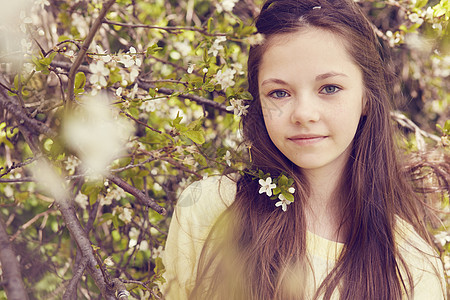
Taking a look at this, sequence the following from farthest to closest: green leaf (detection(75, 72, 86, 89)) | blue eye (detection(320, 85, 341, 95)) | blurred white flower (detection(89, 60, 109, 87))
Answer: blue eye (detection(320, 85, 341, 95))
green leaf (detection(75, 72, 86, 89))
blurred white flower (detection(89, 60, 109, 87))

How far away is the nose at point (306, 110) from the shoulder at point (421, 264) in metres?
0.48

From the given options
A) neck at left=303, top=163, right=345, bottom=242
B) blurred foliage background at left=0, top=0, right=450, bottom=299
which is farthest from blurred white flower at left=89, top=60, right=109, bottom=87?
neck at left=303, top=163, right=345, bottom=242

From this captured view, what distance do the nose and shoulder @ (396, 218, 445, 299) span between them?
0.48m

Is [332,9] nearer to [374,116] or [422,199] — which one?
[374,116]

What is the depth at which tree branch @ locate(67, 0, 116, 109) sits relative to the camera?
895 mm

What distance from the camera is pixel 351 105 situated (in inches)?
51.4

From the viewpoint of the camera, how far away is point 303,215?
4.63 ft

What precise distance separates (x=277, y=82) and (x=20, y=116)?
66cm

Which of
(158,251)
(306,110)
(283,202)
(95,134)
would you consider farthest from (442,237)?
(95,134)

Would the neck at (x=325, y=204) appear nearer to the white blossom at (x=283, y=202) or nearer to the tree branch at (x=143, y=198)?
the white blossom at (x=283, y=202)

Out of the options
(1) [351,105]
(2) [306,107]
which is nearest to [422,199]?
(1) [351,105]

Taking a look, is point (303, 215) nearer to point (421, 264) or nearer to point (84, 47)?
point (421, 264)

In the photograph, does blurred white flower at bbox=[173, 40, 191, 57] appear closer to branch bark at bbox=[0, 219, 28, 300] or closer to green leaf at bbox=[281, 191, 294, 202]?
green leaf at bbox=[281, 191, 294, 202]

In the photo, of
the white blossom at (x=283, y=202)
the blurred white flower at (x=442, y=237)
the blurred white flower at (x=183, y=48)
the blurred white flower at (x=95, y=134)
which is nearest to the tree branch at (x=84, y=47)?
the blurred white flower at (x=95, y=134)
